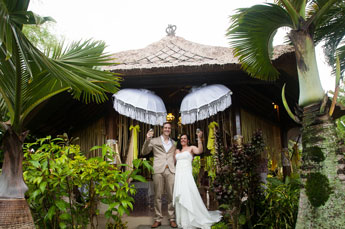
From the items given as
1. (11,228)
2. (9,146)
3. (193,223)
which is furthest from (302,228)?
(9,146)

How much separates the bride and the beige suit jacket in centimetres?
12

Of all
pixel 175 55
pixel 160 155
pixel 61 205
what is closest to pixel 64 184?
pixel 61 205

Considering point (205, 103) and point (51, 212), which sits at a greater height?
point (205, 103)

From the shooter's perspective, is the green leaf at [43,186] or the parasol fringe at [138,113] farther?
the parasol fringe at [138,113]

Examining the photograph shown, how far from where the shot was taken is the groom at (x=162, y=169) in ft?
14.3

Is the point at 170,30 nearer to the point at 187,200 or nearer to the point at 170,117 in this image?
the point at 170,117

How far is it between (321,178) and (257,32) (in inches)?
74.1

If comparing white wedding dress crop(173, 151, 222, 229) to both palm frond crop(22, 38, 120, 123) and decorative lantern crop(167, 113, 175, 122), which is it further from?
decorative lantern crop(167, 113, 175, 122)

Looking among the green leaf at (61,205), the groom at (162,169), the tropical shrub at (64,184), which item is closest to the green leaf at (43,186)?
the tropical shrub at (64,184)

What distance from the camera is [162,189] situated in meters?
4.51

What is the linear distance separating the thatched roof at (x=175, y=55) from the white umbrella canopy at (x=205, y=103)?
50cm

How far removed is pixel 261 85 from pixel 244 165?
248cm

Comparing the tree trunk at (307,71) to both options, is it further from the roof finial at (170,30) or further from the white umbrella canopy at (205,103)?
the roof finial at (170,30)

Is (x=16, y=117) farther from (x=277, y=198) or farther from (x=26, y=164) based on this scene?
(x=277, y=198)
